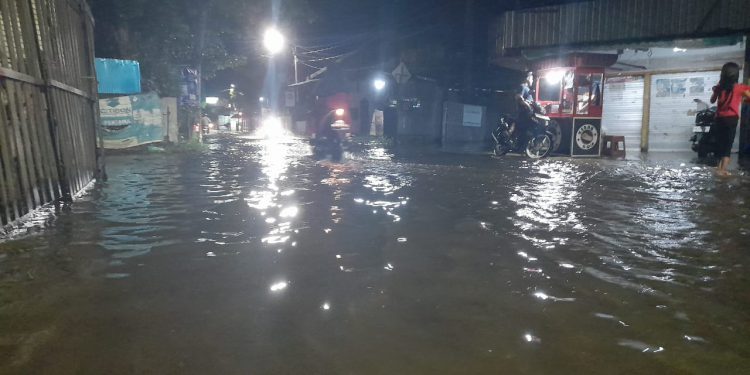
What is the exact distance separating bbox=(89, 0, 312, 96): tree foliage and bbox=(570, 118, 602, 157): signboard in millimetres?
15152

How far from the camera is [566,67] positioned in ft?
46.3

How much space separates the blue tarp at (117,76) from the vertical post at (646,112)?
677 inches

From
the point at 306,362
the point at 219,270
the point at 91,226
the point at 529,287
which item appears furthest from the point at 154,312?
the point at 91,226

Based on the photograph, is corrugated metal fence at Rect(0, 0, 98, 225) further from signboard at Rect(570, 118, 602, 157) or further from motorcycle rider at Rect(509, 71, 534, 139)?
signboard at Rect(570, 118, 602, 157)

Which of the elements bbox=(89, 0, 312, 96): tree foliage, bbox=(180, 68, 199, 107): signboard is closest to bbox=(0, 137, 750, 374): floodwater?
bbox=(89, 0, 312, 96): tree foliage

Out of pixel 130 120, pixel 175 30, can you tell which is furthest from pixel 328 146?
pixel 175 30

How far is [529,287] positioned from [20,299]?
355 cm

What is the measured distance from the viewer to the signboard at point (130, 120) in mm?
14664

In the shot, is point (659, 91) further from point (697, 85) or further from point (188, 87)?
point (188, 87)

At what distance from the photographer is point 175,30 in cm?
1880

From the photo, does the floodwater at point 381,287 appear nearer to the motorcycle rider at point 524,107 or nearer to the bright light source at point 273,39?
the motorcycle rider at point 524,107

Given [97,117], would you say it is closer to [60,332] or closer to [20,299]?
[20,299]

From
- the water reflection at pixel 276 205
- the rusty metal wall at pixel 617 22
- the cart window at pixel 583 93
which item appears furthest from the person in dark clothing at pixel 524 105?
the water reflection at pixel 276 205

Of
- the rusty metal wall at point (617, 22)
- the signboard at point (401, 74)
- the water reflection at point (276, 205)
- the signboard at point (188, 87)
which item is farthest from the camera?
the signboard at point (188, 87)
